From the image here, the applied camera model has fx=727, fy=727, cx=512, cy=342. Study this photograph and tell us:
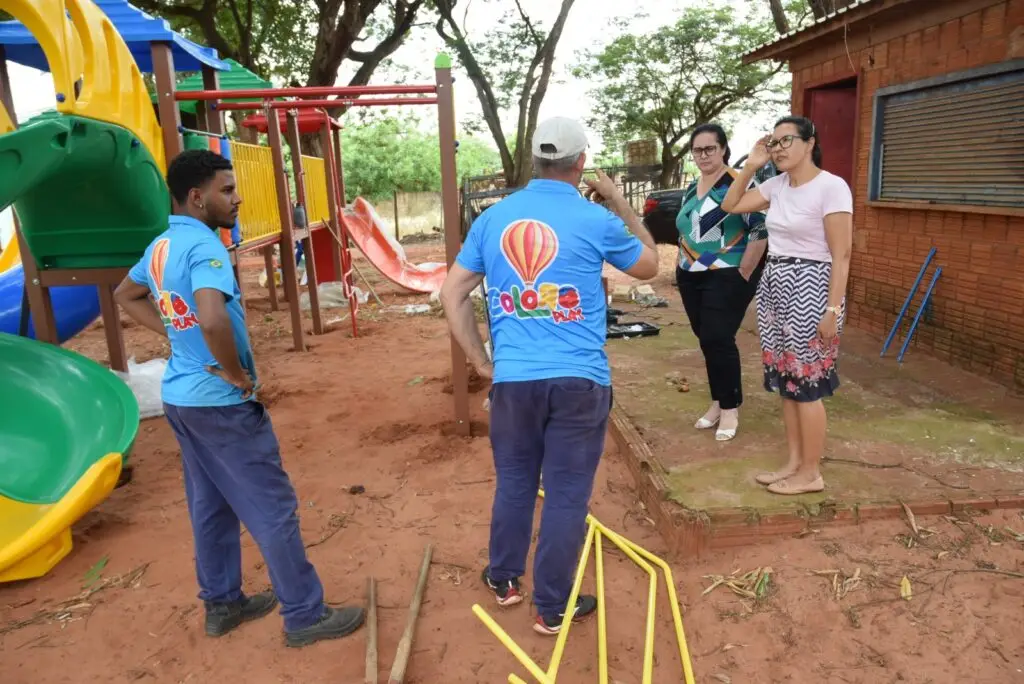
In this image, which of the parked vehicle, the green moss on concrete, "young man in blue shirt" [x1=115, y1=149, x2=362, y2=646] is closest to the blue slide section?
"young man in blue shirt" [x1=115, y1=149, x2=362, y2=646]

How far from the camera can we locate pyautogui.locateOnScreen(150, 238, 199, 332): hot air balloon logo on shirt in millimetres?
2309

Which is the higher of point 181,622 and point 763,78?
point 763,78

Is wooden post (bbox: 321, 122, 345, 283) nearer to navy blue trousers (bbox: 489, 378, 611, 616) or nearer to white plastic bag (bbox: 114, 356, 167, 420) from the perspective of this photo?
white plastic bag (bbox: 114, 356, 167, 420)

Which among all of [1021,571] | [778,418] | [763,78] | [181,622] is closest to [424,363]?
[778,418]

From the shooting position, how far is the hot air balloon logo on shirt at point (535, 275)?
230cm

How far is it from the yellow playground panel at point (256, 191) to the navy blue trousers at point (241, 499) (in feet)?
13.2

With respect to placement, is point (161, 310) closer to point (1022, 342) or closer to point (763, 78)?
point (1022, 342)

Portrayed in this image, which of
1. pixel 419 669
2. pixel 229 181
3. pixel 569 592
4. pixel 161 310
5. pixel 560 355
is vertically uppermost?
pixel 229 181

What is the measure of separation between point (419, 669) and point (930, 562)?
2.02 m

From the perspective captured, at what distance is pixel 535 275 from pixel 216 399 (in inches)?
44.0

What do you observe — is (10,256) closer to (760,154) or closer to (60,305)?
(60,305)

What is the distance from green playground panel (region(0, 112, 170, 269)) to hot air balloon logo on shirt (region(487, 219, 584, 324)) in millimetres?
2618

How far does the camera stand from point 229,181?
244 cm

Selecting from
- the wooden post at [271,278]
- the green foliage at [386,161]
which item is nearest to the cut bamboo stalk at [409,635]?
the wooden post at [271,278]
